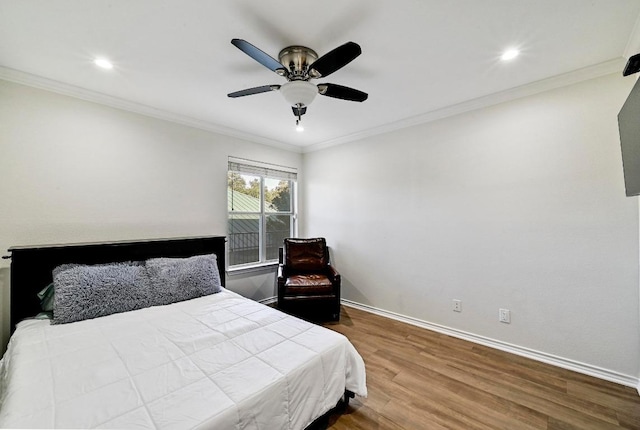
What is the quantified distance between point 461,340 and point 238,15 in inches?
139

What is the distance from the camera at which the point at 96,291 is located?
2035 mm

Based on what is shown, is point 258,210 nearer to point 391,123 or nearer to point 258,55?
point 391,123

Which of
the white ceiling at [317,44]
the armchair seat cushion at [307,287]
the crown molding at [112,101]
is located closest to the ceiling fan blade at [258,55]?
the white ceiling at [317,44]

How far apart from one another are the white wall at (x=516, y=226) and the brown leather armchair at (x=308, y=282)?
24.5 inches

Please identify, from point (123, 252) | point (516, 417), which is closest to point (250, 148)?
point (123, 252)

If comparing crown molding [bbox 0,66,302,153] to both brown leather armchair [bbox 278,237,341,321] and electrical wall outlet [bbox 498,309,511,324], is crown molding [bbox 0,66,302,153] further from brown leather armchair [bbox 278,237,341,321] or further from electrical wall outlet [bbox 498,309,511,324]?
electrical wall outlet [bbox 498,309,511,324]

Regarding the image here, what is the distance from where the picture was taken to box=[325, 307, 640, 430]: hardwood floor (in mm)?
1650

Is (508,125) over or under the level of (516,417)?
over

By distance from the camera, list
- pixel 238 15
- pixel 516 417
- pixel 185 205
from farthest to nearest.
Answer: pixel 185 205 → pixel 516 417 → pixel 238 15

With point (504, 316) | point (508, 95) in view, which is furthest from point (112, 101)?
point (504, 316)

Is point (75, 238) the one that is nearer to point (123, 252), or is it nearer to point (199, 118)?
point (123, 252)

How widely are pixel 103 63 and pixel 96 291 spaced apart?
1.84 meters

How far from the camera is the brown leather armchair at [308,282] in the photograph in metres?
3.10

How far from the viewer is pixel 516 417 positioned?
1687mm
